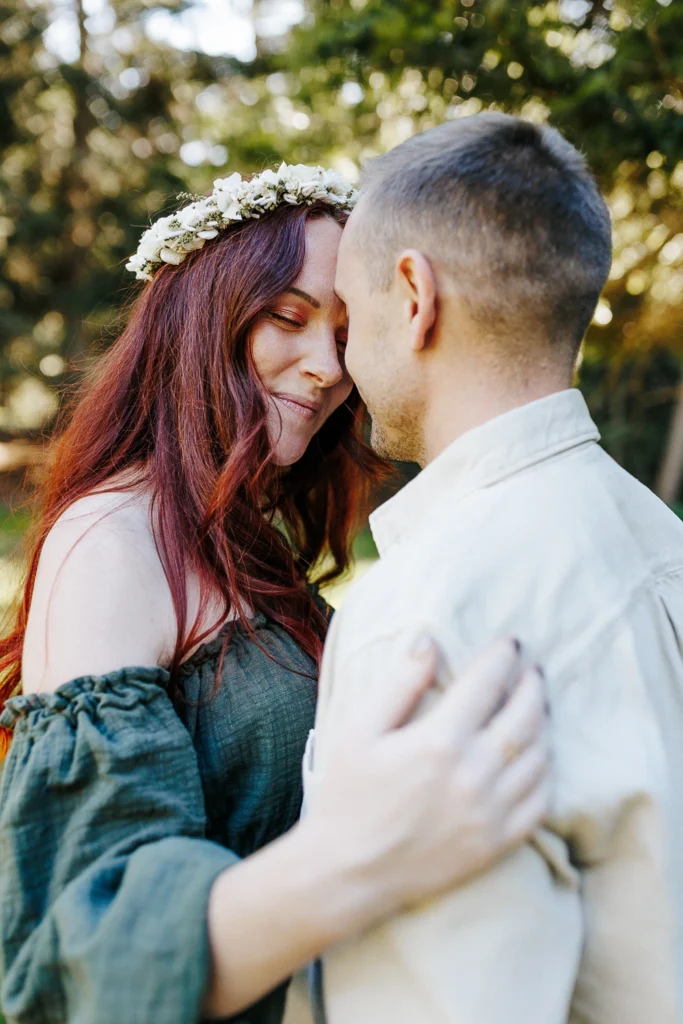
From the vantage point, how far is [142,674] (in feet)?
5.15

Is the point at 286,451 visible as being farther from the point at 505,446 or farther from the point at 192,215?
the point at 505,446

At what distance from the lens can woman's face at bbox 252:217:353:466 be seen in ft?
7.27

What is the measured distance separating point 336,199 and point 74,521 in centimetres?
122

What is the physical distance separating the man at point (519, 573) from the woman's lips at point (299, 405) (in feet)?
2.14

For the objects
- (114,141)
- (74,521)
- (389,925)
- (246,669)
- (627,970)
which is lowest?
(627,970)

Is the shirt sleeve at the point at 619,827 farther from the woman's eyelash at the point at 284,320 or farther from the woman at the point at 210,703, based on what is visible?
the woman's eyelash at the point at 284,320

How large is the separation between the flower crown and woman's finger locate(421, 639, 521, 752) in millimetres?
1638

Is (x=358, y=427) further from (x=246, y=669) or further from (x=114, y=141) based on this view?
(x=114, y=141)

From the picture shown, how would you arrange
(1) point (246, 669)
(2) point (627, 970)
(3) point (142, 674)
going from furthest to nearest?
(1) point (246, 669), (3) point (142, 674), (2) point (627, 970)

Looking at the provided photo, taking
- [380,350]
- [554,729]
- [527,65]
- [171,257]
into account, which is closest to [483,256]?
[380,350]

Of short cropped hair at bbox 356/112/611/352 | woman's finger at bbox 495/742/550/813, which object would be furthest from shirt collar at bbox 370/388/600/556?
woman's finger at bbox 495/742/550/813

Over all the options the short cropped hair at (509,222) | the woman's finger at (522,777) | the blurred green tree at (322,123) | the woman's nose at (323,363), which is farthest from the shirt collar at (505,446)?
the blurred green tree at (322,123)

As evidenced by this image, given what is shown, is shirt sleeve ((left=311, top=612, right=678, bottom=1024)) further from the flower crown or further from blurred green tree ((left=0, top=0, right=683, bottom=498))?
blurred green tree ((left=0, top=0, right=683, bottom=498))

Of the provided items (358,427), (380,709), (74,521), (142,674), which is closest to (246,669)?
(142,674)
